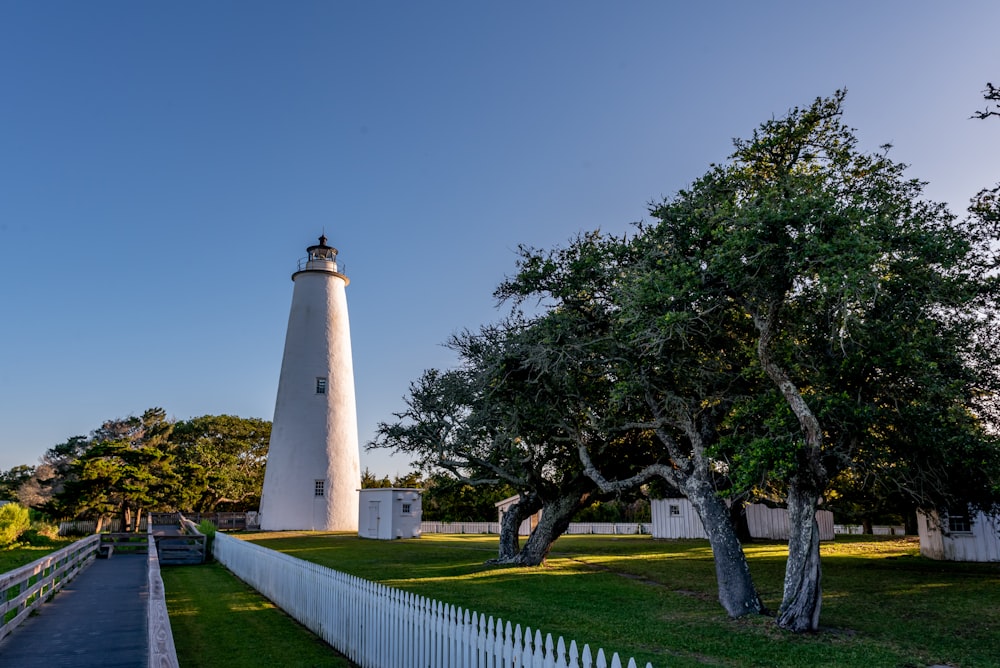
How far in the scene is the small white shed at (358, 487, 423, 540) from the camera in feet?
115

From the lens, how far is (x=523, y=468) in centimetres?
1977

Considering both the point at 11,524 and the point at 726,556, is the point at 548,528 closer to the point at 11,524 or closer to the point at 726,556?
the point at 726,556

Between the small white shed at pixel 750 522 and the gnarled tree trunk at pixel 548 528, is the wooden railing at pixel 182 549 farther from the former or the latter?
the small white shed at pixel 750 522

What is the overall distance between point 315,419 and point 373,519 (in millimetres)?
6817

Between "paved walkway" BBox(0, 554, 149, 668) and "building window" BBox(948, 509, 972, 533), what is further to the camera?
"building window" BBox(948, 509, 972, 533)

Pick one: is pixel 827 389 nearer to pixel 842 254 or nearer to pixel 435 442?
pixel 842 254

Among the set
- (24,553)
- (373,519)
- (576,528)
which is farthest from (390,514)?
(24,553)

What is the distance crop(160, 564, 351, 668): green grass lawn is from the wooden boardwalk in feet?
2.00

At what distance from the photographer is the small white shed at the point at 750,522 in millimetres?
31938

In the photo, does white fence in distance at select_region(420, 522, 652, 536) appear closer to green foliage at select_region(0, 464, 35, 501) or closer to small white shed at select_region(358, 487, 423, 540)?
small white shed at select_region(358, 487, 423, 540)

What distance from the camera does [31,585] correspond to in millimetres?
14156

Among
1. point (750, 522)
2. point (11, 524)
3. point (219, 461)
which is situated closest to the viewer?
point (11, 524)

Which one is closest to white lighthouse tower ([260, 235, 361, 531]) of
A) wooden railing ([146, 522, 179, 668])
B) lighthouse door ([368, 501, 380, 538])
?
lighthouse door ([368, 501, 380, 538])

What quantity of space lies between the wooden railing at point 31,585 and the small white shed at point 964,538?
2346 cm
